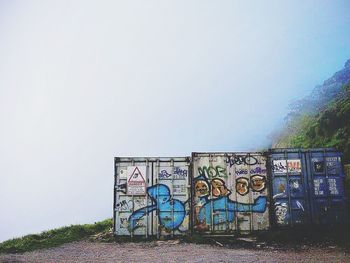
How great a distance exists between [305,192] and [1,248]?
1067 centimetres

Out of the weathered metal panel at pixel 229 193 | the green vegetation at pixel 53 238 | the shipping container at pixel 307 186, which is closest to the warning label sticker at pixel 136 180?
the weathered metal panel at pixel 229 193

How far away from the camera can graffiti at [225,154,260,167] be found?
12148 mm

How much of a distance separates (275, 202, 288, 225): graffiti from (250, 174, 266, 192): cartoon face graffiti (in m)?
0.75

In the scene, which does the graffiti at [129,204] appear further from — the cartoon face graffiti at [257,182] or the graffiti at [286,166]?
the graffiti at [286,166]

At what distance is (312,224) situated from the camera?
452 inches

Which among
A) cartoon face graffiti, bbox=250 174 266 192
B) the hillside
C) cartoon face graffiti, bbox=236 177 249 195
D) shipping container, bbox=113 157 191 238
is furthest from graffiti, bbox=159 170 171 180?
the hillside

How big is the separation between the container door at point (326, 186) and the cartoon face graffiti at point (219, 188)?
2.92 meters

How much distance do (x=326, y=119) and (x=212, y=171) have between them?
8778 mm

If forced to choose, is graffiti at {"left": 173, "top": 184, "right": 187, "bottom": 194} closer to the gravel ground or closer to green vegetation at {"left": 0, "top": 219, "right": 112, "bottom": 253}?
the gravel ground

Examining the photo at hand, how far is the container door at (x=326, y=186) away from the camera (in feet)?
37.7

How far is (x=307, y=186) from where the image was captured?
11766mm

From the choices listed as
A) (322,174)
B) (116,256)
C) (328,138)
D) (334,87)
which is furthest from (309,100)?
(116,256)

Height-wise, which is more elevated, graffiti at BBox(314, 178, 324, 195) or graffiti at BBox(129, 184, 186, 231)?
graffiti at BBox(314, 178, 324, 195)

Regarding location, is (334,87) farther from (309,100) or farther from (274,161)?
(274,161)
